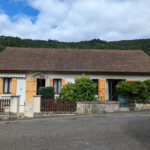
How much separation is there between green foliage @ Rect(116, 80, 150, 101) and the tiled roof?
110 inches

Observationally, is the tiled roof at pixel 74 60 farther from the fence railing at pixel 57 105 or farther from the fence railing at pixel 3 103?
the fence railing at pixel 3 103

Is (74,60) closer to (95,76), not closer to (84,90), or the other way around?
(95,76)

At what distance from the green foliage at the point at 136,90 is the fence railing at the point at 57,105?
3320mm

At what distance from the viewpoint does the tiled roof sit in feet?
41.1

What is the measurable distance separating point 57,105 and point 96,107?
234 centimetres

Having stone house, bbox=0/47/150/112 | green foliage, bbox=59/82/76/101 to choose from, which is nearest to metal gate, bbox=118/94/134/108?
stone house, bbox=0/47/150/112

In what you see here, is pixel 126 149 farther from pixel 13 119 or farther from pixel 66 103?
pixel 13 119

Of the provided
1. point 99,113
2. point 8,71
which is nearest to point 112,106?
point 99,113

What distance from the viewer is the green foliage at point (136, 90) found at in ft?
31.2

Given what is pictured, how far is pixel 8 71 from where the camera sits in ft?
40.5

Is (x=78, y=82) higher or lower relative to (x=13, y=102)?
higher

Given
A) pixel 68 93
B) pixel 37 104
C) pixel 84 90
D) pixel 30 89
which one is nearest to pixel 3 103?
pixel 37 104

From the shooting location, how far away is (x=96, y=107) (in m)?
9.15

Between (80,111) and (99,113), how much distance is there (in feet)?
3.82
